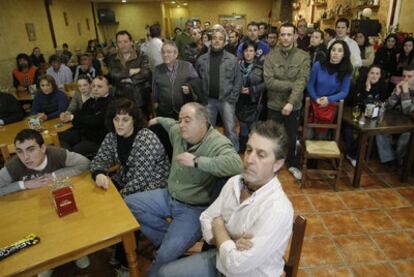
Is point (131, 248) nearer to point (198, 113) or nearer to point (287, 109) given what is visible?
point (198, 113)

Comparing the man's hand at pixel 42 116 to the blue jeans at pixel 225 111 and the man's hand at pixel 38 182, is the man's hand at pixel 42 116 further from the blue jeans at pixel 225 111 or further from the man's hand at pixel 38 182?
the blue jeans at pixel 225 111

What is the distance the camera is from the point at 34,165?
77.1 inches

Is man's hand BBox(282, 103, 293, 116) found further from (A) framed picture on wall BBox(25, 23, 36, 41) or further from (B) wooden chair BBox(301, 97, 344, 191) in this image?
(A) framed picture on wall BBox(25, 23, 36, 41)

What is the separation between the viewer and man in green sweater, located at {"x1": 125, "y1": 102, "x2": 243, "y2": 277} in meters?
1.70

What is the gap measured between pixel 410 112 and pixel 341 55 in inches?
39.2

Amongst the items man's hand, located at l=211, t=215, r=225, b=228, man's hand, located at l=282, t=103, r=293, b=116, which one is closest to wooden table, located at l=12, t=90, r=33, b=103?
man's hand, located at l=282, t=103, r=293, b=116

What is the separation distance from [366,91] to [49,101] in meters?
3.85

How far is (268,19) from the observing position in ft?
45.1

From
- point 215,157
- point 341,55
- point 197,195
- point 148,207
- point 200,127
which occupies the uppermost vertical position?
point 341,55

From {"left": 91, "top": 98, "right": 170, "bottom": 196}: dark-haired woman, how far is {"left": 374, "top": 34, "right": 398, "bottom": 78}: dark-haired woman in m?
4.14

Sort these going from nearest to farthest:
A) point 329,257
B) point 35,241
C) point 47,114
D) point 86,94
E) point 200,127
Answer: point 35,241 → point 200,127 → point 329,257 → point 86,94 → point 47,114

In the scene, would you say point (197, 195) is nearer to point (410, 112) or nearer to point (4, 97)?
point (410, 112)

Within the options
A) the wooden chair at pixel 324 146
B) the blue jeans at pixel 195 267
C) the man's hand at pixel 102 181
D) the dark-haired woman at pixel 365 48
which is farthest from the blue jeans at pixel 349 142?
the man's hand at pixel 102 181

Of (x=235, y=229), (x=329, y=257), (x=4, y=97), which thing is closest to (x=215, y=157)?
(x=235, y=229)
